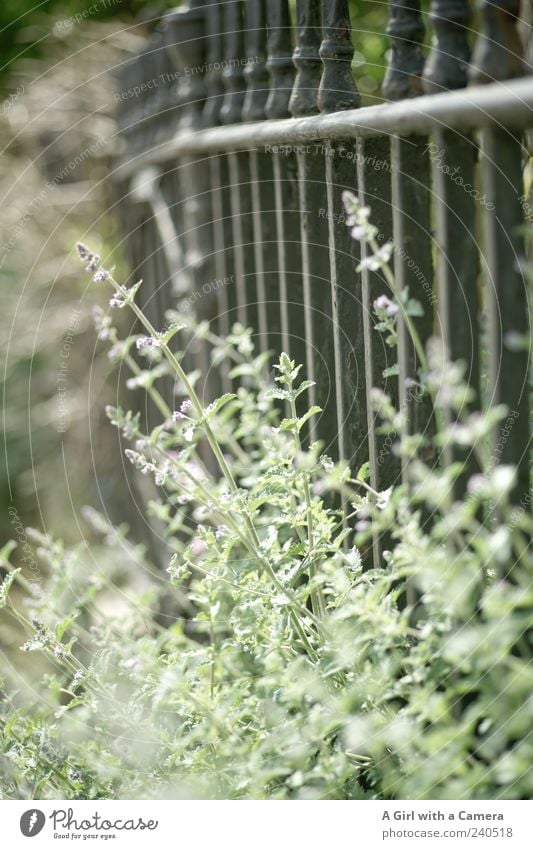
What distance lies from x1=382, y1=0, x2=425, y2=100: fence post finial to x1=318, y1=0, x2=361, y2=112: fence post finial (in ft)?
0.72

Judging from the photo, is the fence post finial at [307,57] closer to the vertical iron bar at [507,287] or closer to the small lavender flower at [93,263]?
the small lavender flower at [93,263]

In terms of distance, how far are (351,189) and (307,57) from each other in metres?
0.29

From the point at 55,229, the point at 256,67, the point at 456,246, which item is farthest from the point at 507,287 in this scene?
the point at 55,229

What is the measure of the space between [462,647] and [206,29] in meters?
1.99

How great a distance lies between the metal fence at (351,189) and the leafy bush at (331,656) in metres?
0.07

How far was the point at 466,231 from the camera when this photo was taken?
1.30 meters

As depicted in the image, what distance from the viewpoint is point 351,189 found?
64.7 inches

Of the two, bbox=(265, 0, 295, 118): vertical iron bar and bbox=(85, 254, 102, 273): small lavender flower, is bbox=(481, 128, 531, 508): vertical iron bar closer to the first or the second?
bbox=(85, 254, 102, 273): small lavender flower

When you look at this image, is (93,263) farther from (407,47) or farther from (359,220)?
(407,47)

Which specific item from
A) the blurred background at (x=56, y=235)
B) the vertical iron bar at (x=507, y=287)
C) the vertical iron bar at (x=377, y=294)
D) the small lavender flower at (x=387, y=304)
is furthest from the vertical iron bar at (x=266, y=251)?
the blurred background at (x=56, y=235)

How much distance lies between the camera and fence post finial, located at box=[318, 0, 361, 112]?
5.31ft

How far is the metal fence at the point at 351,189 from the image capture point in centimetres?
121
